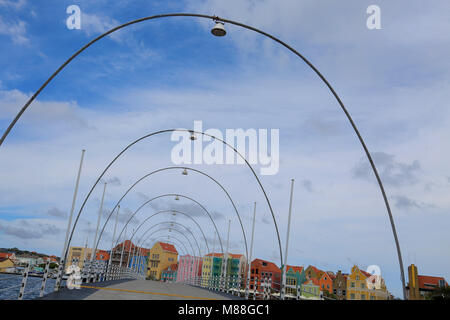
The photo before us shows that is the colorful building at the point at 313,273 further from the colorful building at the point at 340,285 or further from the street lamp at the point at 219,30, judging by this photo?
the street lamp at the point at 219,30

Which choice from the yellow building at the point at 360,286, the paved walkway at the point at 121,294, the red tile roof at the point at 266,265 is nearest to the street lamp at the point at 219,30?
the paved walkway at the point at 121,294

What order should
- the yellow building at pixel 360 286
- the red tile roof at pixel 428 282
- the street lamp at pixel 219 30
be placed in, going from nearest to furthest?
the street lamp at pixel 219 30
the yellow building at pixel 360 286
the red tile roof at pixel 428 282

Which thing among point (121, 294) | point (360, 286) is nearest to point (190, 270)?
point (360, 286)

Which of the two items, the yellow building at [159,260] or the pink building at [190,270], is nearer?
the pink building at [190,270]

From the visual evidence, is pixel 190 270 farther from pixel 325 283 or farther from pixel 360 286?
pixel 325 283

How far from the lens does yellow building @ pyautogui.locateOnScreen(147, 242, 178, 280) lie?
137m

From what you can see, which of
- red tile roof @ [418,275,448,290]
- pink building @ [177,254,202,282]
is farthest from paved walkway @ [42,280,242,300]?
red tile roof @ [418,275,448,290]

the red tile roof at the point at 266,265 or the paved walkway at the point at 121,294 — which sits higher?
the red tile roof at the point at 266,265

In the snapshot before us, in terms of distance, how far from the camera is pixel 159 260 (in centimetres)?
13938

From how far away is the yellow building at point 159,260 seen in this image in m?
137
